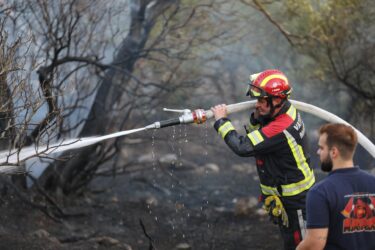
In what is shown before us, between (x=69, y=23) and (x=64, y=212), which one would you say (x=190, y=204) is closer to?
(x=64, y=212)

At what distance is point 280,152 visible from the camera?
5.70 metres

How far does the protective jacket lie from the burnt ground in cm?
213

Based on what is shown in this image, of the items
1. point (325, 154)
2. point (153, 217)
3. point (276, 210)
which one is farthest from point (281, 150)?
point (153, 217)

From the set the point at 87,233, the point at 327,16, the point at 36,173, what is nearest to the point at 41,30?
the point at 36,173

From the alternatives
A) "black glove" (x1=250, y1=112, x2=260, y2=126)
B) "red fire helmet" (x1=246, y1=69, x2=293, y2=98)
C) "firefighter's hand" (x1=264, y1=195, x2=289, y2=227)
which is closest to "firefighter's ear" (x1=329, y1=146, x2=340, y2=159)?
"red fire helmet" (x1=246, y1=69, x2=293, y2=98)

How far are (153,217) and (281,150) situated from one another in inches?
228

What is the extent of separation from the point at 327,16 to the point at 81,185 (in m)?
5.24

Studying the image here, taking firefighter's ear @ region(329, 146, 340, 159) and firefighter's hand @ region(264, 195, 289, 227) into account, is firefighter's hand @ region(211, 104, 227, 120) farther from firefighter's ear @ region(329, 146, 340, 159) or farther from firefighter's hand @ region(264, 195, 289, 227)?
firefighter's ear @ region(329, 146, 340, 159)

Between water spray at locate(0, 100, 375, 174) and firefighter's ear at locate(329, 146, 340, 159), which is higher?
firefighter's ear at locate(329, 146, 340, 159)

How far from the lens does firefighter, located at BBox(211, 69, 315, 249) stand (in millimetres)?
5625

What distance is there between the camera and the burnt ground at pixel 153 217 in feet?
30.1

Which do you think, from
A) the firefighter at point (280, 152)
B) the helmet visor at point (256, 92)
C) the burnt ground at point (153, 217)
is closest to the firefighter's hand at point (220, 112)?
the firefighter at point (280, 152)

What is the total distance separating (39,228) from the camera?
9688 millimetres

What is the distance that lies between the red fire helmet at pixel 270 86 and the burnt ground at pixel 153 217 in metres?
2.43
